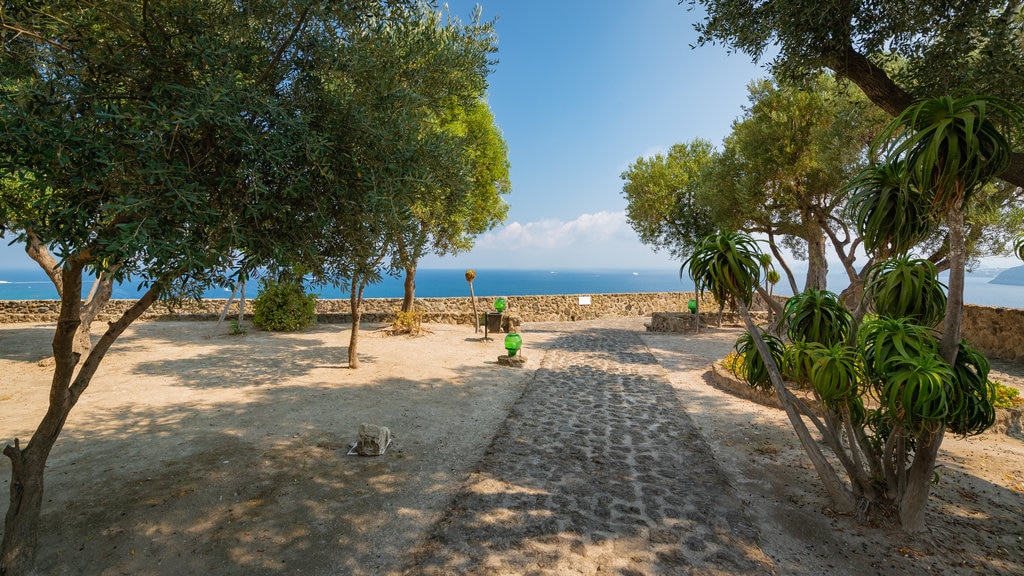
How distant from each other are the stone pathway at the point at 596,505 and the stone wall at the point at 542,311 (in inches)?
457

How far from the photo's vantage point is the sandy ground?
399 centimetres

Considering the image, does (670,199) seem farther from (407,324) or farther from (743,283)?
(743,283)

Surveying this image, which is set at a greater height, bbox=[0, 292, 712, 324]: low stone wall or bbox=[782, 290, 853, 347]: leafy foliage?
bbox=[782, 290, 853, 347]: leafy foliage

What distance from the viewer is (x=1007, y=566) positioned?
3834 millimetres

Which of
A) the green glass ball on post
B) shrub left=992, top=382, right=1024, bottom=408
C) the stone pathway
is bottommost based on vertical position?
the stone pathway

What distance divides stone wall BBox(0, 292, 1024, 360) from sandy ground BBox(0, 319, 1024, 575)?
3478mm

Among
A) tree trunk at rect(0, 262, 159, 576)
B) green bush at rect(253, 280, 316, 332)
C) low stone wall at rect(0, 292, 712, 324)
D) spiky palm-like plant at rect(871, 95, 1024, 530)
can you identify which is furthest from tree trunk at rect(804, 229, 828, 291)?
green bush at rect(253, 280, 316, 332)

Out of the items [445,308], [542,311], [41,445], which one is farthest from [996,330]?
[41,445]

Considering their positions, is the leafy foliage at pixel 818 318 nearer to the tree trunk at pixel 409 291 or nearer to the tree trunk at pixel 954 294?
the tree trunk at pixel 954 294

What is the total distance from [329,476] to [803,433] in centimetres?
573

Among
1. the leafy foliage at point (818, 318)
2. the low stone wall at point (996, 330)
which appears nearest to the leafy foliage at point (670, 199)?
the low stone wall at point (996, 330)

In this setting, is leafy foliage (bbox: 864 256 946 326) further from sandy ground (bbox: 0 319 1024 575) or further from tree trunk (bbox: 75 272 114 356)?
tree trunk (bbox: 75 272 114 356)

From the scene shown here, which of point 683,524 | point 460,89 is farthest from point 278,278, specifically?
point 683,524

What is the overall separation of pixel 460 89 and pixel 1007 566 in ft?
28.4
